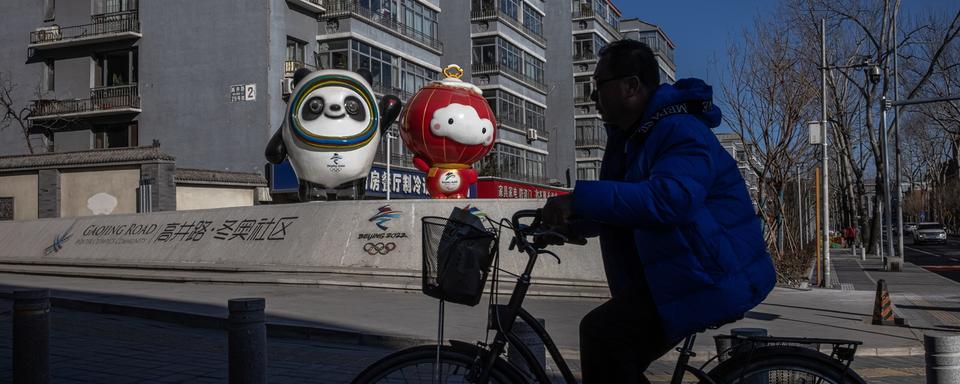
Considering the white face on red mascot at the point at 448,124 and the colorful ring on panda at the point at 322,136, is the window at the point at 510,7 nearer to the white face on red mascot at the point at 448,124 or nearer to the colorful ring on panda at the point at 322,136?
the white face on red mascot at the point at 448,124

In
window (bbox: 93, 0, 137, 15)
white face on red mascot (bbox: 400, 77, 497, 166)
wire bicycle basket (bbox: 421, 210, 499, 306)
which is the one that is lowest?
wire bicycle basket (bbox: 421, 210, 499, 306)

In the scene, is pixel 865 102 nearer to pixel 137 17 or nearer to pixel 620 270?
pixel 137 17

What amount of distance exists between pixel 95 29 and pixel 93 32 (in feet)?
0.49

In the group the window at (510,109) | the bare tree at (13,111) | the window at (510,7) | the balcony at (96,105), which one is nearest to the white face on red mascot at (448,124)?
the balcony at (96,105)

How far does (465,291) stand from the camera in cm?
294

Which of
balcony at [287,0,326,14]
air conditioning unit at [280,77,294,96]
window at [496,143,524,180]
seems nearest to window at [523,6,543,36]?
window at [496,143,524,180]

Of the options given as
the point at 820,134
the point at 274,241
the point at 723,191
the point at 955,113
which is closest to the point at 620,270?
the point at 723,191

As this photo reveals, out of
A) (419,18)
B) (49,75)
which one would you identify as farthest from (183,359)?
(49,75)

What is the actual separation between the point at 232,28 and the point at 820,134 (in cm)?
2172

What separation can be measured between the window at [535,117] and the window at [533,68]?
5.06 ft

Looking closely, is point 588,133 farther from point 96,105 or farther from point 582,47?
point 96,105

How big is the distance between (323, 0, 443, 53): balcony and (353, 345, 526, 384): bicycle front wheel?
3168 centimetres

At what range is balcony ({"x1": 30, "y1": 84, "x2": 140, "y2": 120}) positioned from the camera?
34438mm

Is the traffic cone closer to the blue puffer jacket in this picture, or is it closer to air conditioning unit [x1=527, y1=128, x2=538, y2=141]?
the blue puffer jacket
